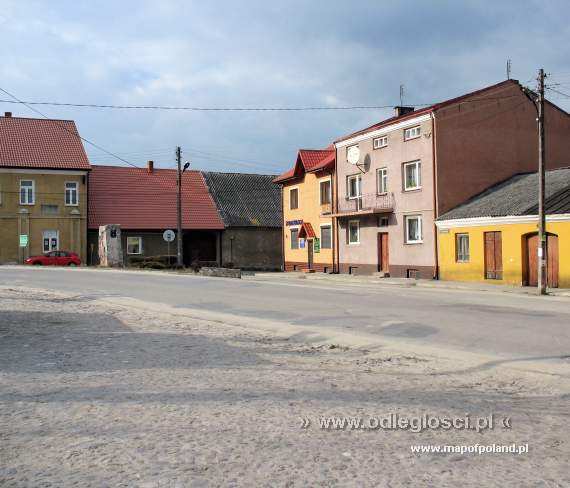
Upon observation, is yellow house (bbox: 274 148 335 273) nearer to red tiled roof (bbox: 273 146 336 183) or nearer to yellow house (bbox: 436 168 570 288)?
red tiled roof (bbox: 273 146 336 183)

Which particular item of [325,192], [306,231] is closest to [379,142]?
[325,192]

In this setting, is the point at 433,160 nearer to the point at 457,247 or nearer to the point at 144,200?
the point at 457,247

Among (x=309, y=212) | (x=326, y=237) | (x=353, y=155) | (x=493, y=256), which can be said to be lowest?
(x=493, y=256)

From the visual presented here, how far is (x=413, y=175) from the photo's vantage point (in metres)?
32.3

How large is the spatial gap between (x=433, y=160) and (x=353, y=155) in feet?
21.1

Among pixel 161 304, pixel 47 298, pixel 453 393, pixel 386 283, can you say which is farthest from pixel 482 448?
pixel 386 283

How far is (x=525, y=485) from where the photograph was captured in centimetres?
399

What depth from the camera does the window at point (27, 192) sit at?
47.6m

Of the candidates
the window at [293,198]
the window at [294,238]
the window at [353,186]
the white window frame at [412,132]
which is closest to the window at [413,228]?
the white window frame at [412,132]

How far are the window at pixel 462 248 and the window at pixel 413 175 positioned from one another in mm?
3654

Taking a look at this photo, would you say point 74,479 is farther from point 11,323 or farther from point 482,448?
point 11,323

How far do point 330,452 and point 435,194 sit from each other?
27.0 metres

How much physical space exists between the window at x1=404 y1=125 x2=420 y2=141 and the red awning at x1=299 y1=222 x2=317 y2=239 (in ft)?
36.9

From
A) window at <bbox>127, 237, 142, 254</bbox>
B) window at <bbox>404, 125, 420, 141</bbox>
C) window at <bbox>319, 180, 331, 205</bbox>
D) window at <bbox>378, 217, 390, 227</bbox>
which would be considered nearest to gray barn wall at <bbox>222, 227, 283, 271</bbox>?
window at <bbox>127, 237, 142, 254</bbox>
